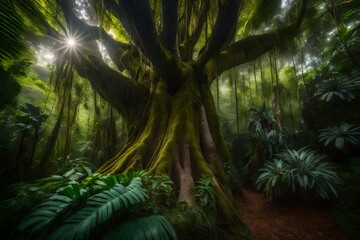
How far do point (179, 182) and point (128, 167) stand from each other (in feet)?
3.28

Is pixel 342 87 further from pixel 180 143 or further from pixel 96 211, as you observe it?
pixel 96 211

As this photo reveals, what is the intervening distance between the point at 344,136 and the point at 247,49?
11.9 ft

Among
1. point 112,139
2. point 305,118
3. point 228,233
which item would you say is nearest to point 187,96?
point 112,139

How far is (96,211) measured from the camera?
64.4 inches

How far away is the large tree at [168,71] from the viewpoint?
3.58m

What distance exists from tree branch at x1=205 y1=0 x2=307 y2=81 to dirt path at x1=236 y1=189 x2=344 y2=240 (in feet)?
12.5

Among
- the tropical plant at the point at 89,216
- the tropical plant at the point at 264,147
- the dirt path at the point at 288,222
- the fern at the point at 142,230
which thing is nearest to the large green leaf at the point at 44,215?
A: the tropical plant at the point at 89,216

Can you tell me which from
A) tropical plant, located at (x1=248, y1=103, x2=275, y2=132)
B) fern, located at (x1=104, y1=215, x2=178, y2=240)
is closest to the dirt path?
fern, located at (x1=104, y1=215, x2=178, y2=240)

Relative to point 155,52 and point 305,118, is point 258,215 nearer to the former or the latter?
point 155,52

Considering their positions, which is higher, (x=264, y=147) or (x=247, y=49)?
(x=247, y=49)

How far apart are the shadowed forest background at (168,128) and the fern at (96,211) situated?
11 millimetres

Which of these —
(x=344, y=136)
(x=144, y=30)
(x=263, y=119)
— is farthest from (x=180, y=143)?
(x=263, y=119)

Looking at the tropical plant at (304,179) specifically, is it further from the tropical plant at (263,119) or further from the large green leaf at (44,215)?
the large green leaf at (44,215)

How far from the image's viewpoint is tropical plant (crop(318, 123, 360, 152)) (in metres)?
5.13
